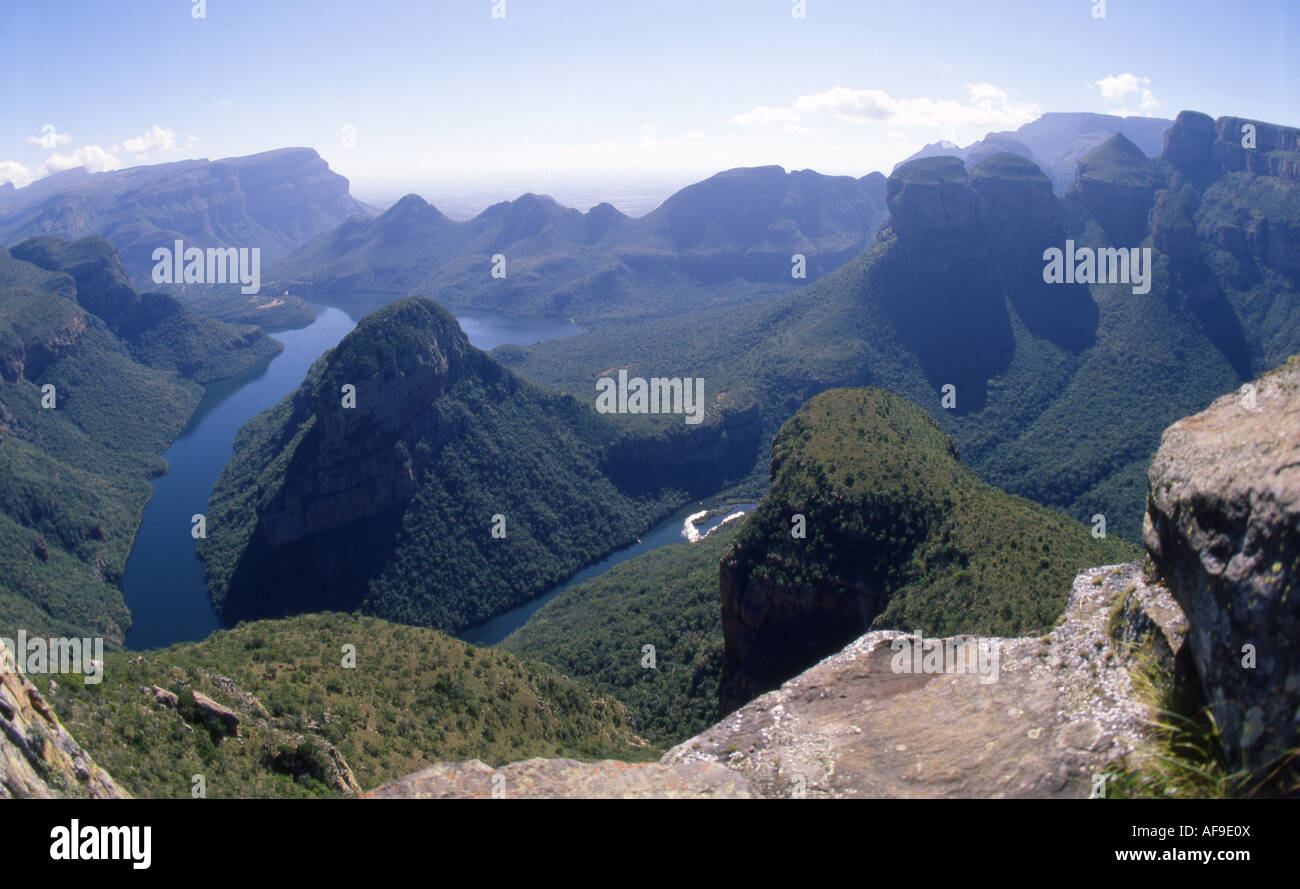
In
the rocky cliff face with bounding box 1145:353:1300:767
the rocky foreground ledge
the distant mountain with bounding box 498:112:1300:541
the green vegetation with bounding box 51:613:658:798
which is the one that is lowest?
the green vegetation with bounding box 51:613:658:798

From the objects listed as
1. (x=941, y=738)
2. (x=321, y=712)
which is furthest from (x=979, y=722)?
(x=321, y=712)

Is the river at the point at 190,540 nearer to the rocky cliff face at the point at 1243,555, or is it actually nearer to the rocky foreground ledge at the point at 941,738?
the rocky foreground ledge at the point at 941,738

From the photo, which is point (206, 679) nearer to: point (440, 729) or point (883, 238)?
point (440, 729)

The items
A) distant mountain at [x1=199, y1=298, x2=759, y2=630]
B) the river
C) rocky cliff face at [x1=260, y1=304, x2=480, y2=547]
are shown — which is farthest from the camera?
rocky cliff face at [x1=260, y1=304, x2=480, y2=547]

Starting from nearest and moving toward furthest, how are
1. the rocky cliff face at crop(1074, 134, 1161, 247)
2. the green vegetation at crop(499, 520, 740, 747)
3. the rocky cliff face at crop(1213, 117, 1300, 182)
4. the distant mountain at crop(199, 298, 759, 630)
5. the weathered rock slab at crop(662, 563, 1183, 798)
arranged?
1. the weathered rock slab at crop(662, 563, 1183, 798)
2. the green vegetation at crop(499, 520, 740, 747)
3. the distant mountain at crop(199, 298, 759, 630)
4. the rocky cliff face at crop(1213, 117, 1300, 182)
5. the rocky cliff face at crop(1074, 134, 1161, 247)

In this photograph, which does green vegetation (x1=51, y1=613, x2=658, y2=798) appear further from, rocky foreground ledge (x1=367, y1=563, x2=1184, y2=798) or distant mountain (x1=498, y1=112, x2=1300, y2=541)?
distant mountain (x1=498, y1=112, x2=1300, y2=541)

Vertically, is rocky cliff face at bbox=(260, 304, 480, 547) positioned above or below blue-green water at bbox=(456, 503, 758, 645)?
above

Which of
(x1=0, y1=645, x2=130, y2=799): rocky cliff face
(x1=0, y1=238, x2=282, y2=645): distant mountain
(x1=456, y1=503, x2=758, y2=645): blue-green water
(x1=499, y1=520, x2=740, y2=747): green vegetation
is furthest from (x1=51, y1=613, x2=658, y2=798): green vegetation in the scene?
(x1=0, y1=238, x2=282, y2=645): distant mountain
